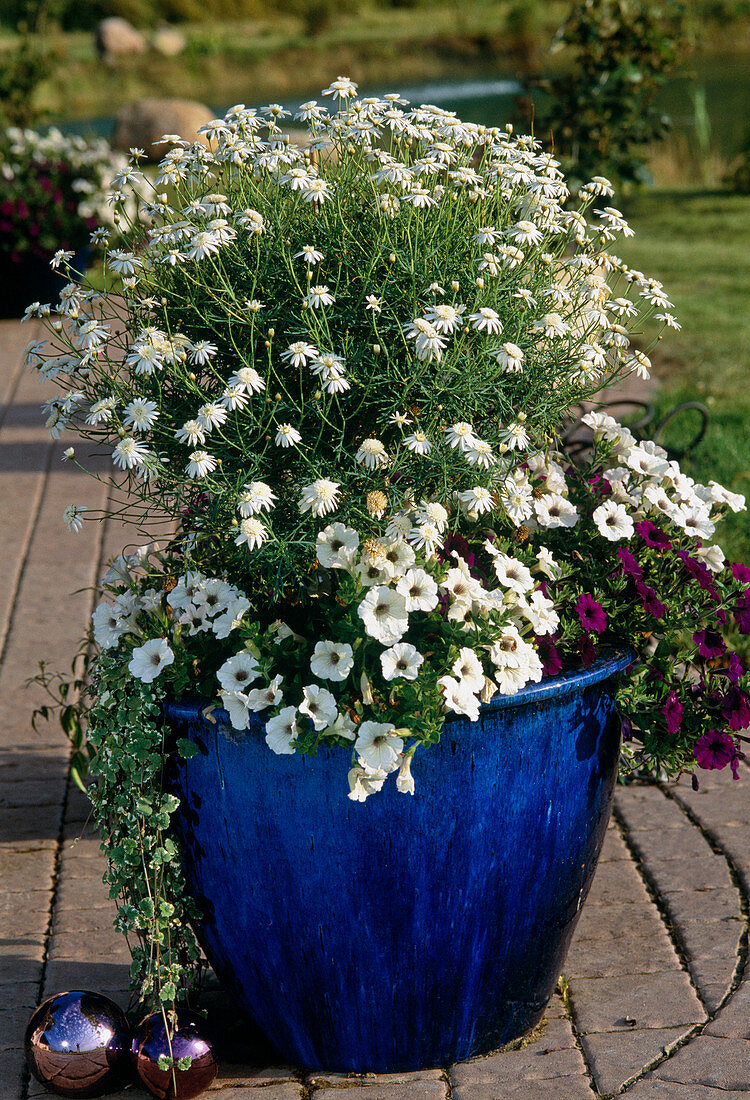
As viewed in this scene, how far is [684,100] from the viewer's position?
20.4m

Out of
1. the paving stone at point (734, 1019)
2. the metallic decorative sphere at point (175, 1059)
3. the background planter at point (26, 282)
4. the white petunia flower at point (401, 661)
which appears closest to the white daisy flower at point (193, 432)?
the white petunia flower at point (401, 661)

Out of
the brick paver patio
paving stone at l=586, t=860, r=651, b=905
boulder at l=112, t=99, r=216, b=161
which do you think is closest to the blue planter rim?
the brick paver patio

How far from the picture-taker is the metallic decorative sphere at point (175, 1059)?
221 cm

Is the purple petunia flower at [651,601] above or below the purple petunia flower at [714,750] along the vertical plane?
above

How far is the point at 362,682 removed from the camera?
77.9 inches

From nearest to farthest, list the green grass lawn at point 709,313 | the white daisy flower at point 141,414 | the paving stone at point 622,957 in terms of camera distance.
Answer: the white daisy flower at point 141,414, the paving stone at point 622,957, the green grass lawn at point 709,313

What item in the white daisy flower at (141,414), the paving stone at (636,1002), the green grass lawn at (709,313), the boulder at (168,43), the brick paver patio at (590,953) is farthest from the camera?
the boulder at (168,43)

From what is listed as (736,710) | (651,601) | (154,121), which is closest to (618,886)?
(736,710)

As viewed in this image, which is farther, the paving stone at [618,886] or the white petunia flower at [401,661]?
the paving stone at [618,886]

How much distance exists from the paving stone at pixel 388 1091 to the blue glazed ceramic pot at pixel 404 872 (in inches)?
1.6

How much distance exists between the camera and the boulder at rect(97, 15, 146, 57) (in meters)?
35.2

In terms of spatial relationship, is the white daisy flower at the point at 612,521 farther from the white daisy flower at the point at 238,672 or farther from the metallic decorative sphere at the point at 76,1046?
the metallic decorative sphere at the point at 76,1046

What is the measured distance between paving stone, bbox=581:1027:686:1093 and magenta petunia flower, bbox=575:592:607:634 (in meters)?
0.84

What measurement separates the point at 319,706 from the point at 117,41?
37662mm
